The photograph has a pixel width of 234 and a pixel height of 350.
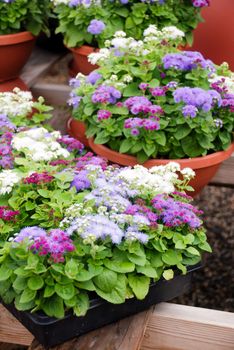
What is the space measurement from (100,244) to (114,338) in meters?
0.27

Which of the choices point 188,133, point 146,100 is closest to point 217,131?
point 188,133

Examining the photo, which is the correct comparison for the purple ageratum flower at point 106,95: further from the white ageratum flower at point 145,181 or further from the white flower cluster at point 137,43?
the white ageratum flower at point 145,181

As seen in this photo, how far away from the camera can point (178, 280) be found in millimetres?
1855

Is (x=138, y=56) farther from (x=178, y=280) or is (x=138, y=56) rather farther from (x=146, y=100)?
(x=178, y=280)

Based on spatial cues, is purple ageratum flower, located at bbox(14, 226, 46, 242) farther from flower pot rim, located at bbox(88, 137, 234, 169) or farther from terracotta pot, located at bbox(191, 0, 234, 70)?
terracotta pot, located at bbox(191, 0, 234, 70)

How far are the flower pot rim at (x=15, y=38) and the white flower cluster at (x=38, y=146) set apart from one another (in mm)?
843

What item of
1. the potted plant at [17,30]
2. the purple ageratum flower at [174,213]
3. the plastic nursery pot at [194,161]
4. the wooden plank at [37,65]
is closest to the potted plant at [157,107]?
the plastic nursery pot at [194,161]

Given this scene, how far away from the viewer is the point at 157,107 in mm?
2244

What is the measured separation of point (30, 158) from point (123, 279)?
59cm

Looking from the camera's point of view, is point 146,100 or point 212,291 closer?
point 146,100

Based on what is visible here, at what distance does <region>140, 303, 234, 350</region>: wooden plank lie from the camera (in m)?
1.79

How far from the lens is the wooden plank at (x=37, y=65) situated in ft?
10.9

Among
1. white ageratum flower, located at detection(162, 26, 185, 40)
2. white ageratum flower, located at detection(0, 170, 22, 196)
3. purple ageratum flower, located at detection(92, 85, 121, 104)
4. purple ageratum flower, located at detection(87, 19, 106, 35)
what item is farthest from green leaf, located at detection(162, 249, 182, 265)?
purple ageratum flower, located at detection(87, 19, 106, 35)

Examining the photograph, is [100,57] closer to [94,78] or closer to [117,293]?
[94,78]
